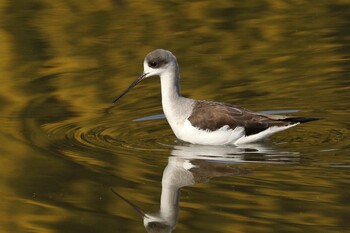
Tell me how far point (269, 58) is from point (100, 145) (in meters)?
5.27

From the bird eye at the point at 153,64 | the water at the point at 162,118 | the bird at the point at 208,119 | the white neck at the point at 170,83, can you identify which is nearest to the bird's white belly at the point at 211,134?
the bird at the point at 208,119

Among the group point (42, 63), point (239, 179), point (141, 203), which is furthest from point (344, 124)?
point (42, 63)

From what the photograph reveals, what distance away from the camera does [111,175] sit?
1297 cm

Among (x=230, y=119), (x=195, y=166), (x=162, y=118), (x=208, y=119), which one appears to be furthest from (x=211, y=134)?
(x=162, y=118)

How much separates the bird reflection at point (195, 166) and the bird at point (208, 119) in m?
0.14

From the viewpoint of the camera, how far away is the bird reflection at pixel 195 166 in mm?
11516

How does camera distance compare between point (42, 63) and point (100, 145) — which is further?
point (42, 63)

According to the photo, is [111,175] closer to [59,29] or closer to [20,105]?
[20,105]

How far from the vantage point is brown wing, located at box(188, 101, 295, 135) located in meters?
14.4

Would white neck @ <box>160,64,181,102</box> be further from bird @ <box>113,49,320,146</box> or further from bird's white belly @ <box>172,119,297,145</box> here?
bird's white belly @ <box>172,119,297,145</box>

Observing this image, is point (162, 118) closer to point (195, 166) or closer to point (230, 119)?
point (230, 119)

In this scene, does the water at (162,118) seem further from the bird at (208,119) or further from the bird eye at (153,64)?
the bird eye at (153,64)

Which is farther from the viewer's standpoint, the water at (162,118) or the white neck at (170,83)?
the white neck at (170,83)

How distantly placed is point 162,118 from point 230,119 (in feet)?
5.42
